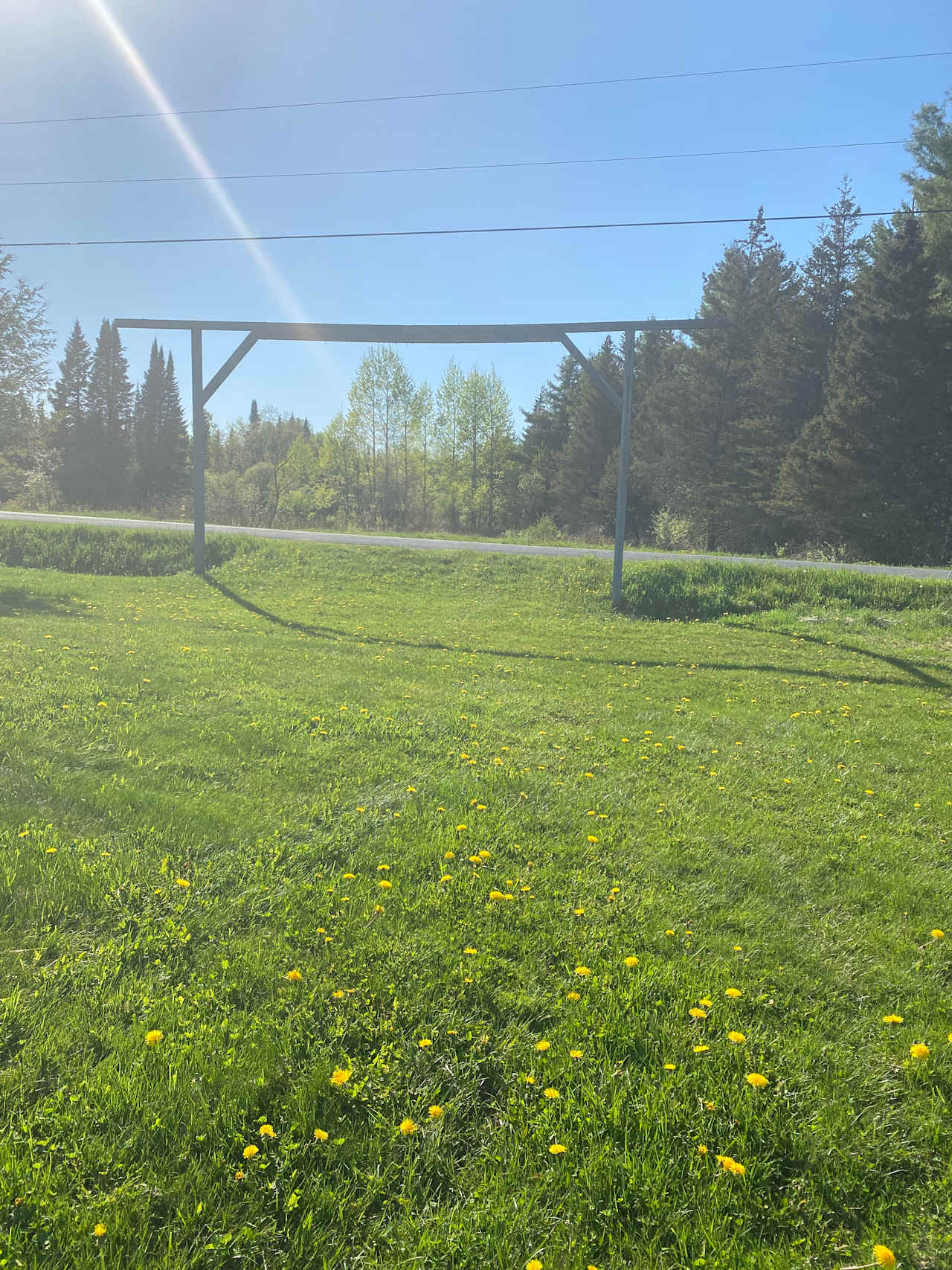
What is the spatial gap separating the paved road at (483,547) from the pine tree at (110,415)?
1261 inches

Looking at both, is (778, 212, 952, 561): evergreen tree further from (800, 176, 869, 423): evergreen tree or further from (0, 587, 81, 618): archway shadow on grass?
(0, 587, 81, 618): archway shadow on grass

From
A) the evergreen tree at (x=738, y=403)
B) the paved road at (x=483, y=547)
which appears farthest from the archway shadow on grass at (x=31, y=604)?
the evergreen tree at (x=738, y=403)

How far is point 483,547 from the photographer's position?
21.2m

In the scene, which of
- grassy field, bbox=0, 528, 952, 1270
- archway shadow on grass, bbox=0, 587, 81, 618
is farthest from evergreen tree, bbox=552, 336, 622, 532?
grassy field, bbox=0, 528, 952, 1270

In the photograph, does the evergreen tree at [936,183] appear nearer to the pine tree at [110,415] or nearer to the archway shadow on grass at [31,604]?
the archway shadow on grass at [31,604]

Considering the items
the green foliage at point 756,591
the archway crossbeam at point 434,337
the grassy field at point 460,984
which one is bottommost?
the grassy field at point 460,984

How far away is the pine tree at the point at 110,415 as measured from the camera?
185 feet

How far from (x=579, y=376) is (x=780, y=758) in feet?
158

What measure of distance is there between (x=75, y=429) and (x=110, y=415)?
2706 mm

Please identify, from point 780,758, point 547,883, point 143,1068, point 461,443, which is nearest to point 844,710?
point 780,758

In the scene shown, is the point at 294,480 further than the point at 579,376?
Yes

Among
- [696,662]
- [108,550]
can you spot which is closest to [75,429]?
[108,550]

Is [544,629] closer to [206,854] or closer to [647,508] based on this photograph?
[206,854]

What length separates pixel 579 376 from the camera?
50.7 metres
